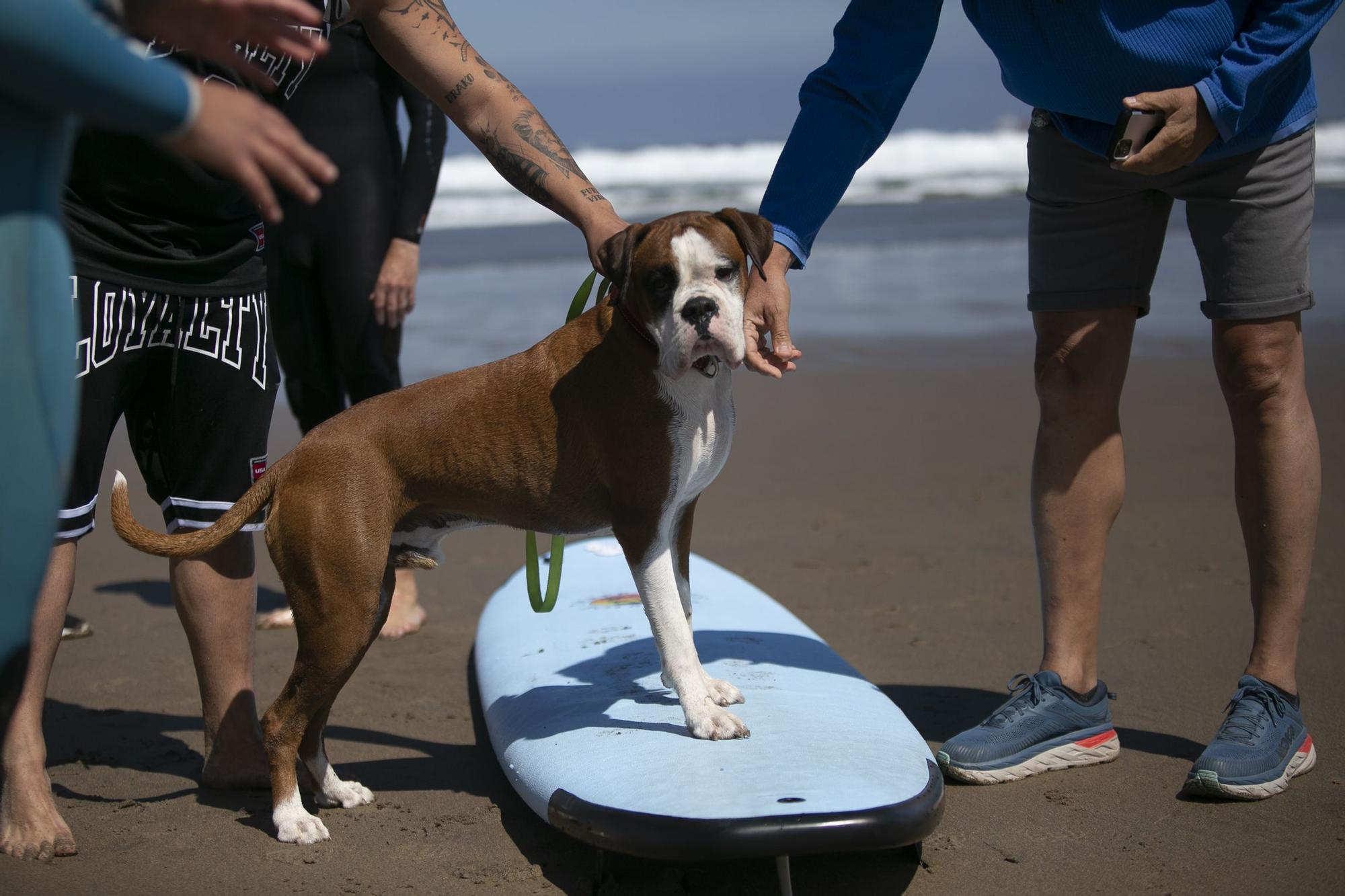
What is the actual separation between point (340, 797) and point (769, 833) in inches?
54.3

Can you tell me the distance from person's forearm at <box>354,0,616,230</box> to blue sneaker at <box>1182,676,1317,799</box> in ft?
7.06

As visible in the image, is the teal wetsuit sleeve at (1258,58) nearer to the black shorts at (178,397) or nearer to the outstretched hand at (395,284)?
the black shorts at (178,397)

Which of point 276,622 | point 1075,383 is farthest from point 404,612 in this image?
point 1075,383

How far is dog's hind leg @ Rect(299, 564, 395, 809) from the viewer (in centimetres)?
325

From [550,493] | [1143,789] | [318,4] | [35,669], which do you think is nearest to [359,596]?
[550,493]

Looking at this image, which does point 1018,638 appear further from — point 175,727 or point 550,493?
point 175,727

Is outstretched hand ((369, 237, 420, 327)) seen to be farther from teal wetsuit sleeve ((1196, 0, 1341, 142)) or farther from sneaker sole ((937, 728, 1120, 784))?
teal wetsuit sleeve ((1196, 0, 1341, 142))

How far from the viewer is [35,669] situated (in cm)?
304

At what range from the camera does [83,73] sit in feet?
4.83

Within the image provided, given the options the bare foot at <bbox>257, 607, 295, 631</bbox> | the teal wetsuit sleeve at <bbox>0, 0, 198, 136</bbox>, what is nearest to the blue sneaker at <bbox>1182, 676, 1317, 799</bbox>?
the teal wetsuit sleeve at <bbox>0, 0, 198, 136</bbox>

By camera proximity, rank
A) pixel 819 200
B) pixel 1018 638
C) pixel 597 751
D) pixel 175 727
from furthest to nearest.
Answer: pixel 1018 638 < pixel 175 727 < pixel 819 200 < pixel 597 751

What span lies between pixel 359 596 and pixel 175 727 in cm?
142

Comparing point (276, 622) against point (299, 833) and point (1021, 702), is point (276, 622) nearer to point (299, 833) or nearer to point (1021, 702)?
point (299, 833)

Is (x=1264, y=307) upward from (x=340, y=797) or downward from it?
upward
